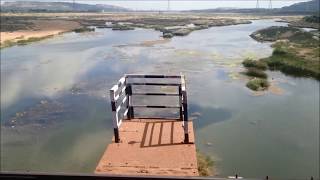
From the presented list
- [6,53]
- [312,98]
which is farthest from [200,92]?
[6,53]

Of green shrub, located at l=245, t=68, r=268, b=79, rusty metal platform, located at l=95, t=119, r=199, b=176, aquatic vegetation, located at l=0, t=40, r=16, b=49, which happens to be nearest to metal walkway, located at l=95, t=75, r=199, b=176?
rusty metal platform, located at l=95, t=119, r=199, b=176

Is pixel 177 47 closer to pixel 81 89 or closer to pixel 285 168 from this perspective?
pixel 81 89

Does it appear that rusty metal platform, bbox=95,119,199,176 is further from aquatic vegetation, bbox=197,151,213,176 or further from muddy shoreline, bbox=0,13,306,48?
muddy shoreline, bbox=0,13,306,48

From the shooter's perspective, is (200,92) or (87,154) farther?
(200,92)

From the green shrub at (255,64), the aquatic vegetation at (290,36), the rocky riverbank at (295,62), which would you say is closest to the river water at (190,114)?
the green shrub at (255,64)

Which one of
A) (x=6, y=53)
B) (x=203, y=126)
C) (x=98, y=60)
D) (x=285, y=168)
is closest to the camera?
(x=285, y=168)

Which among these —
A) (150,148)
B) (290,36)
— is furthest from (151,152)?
(290,36)
